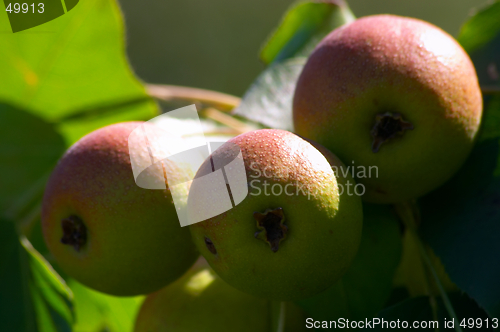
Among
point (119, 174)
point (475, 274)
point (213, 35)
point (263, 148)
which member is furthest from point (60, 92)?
point (213, 35)

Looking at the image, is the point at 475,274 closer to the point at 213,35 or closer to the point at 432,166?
the point at 432,166

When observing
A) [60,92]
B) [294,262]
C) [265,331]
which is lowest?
[265,331]

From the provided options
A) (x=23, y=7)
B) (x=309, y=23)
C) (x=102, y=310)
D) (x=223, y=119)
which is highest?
(x=23, y=7)

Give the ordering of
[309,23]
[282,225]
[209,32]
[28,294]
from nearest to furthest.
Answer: [282,225] → [28,294] → [309,23] → [209,32]

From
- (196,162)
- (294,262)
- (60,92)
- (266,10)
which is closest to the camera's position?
(294,262)

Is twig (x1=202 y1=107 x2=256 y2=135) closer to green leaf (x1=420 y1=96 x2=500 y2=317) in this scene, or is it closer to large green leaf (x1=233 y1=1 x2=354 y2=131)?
large green leaf (x1=233 y1=1 x2=354 y2=131)

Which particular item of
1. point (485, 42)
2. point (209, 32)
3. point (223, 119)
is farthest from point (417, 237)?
point (209, 32)

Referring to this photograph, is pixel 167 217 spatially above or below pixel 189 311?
above

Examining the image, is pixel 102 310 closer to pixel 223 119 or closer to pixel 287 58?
pixel 223 119

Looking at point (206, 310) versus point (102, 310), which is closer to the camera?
point (206, 310)
